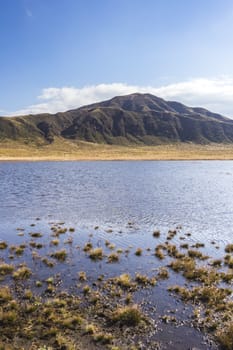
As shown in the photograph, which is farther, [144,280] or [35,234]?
[35,234]

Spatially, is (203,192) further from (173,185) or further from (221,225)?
(221,225)

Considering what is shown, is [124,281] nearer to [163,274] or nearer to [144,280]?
[144,280]

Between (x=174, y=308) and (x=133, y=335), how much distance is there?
313 cm

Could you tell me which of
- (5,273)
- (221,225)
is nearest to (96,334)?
(5,273)

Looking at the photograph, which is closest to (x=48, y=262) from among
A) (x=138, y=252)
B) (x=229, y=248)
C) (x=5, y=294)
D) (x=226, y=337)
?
(x=5, y=294)

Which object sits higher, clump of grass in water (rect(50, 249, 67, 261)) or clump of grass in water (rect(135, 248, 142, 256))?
clump of grass in water (rect(50, 249, 67, 261))

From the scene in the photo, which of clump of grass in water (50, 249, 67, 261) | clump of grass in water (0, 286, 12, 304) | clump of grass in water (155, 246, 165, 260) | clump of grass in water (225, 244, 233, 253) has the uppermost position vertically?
clump of grass in water (0, 286, 12, 304)

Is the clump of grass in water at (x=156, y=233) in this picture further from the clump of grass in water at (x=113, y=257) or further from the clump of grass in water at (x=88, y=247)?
the clump of grass in water at (x=113, y=257)

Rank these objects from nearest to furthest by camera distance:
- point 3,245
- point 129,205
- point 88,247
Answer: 1. point 88,247
2. point 3,245
3. point 129,205

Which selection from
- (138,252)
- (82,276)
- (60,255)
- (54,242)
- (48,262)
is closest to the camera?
(82,276)

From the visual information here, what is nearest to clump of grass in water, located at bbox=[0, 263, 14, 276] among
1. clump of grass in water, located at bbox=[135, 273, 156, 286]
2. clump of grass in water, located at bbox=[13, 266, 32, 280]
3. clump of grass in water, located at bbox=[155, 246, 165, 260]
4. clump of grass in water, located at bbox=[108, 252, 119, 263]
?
clump of grass in water, located at bbox=[13, 266, 32, 280]

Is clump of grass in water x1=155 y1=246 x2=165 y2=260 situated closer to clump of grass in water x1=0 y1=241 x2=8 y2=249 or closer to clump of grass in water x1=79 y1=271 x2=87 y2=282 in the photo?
clump of grass in water x1=79 y1=271 x2=87 y2=282

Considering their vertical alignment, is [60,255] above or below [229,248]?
above

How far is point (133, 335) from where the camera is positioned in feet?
43.0
